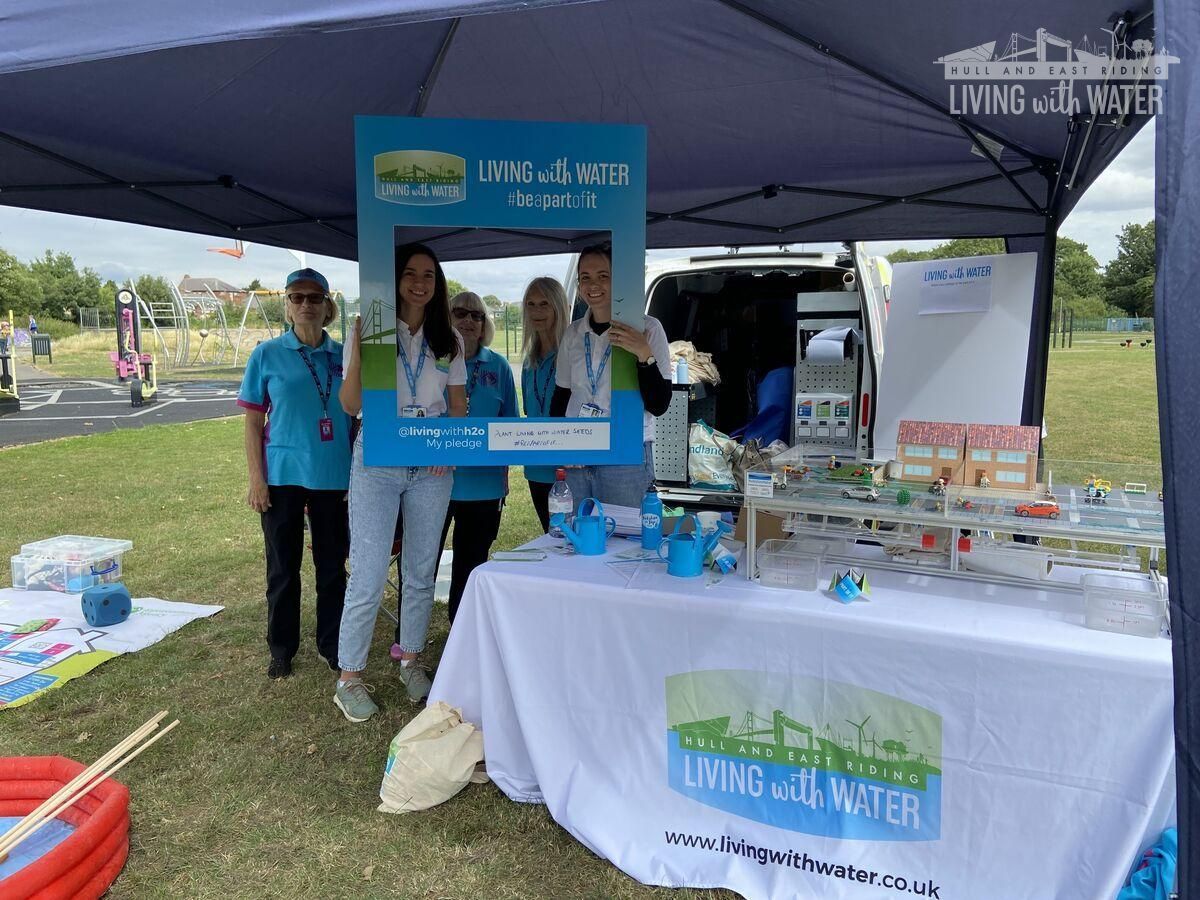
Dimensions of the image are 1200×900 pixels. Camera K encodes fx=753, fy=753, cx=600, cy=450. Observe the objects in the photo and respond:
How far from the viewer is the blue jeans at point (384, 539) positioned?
2.61 meters

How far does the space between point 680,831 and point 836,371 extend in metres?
2.87

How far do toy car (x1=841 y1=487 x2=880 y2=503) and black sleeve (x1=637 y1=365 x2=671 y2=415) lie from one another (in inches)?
26.2

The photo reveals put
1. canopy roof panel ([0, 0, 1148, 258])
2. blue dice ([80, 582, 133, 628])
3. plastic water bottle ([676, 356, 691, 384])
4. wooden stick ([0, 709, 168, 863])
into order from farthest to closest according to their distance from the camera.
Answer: plastic water bottle ([676, 356, 691, 384]) < blue dice ([80, 582, 133, 628]) < canopy roof panel ([0, 0, 1148, 258]) < wooden stick ([0, 709, 168, 863])

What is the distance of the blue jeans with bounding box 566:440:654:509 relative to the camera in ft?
9.16

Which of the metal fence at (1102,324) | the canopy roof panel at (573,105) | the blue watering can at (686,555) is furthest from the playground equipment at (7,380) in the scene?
the metal fence at (1102,324)

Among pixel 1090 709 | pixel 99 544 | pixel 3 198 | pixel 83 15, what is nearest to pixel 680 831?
pixel 1090 709

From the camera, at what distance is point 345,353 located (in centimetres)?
244

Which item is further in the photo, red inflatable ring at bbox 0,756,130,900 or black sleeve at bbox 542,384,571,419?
black sleeve at bbox 542,384,571,419

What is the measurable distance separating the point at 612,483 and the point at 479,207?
110cm

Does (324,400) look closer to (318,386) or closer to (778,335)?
(318,386)

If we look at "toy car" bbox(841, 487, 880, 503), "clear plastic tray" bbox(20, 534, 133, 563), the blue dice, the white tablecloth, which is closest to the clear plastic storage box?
"clear plastic tray" bbox(20, 534, 133, 563)

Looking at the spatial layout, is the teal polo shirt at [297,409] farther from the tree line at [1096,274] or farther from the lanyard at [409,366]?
the tree line at [1096,274]

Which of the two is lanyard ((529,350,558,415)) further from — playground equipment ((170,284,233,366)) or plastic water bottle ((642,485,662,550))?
playground equipment ((170,284,233,366))

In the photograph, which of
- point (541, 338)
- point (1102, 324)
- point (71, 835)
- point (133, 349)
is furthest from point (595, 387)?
point (1102, 324)
